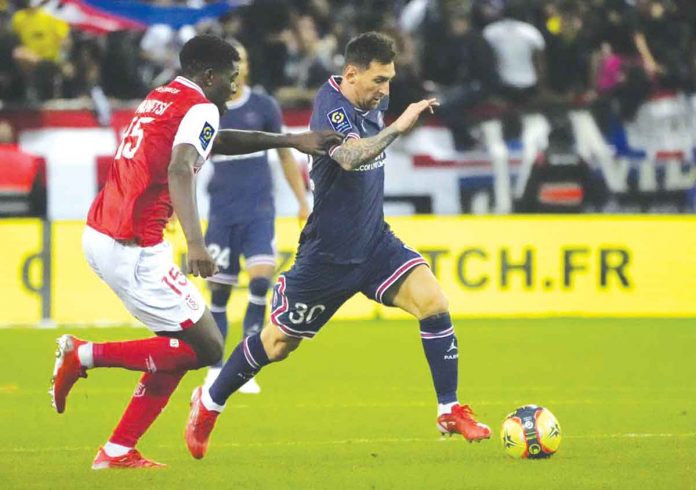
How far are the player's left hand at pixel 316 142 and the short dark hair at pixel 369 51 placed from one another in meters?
0.51

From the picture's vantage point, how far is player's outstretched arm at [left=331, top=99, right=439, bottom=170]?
7746mm

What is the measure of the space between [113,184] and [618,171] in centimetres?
1120

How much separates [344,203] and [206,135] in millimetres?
1151

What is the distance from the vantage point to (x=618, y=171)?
18.1m

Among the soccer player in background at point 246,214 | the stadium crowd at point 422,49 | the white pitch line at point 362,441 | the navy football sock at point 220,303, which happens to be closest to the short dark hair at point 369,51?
the white pitch line at point 362,441

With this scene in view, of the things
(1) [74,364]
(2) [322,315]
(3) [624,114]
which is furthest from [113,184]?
(3) [624,114]

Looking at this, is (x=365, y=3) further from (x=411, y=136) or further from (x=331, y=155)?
(x=331, y=155)

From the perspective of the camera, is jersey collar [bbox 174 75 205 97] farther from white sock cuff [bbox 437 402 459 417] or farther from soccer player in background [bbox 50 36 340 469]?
white sock cuff [bbox 437 402 459 417]

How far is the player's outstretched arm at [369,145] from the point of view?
775cm

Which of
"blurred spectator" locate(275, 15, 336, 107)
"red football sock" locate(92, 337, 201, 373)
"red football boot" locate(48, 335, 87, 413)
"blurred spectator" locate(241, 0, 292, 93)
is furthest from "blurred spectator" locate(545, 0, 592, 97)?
"red football boot" locate(48, 335, 87, 413)

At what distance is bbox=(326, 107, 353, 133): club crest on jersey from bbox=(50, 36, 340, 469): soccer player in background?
0.12 meters

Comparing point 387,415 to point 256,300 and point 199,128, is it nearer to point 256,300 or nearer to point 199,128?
point 256,300

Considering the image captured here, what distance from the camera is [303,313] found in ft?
27.8

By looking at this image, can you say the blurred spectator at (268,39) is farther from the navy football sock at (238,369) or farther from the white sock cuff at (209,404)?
the white sock cuff at (209,404)
